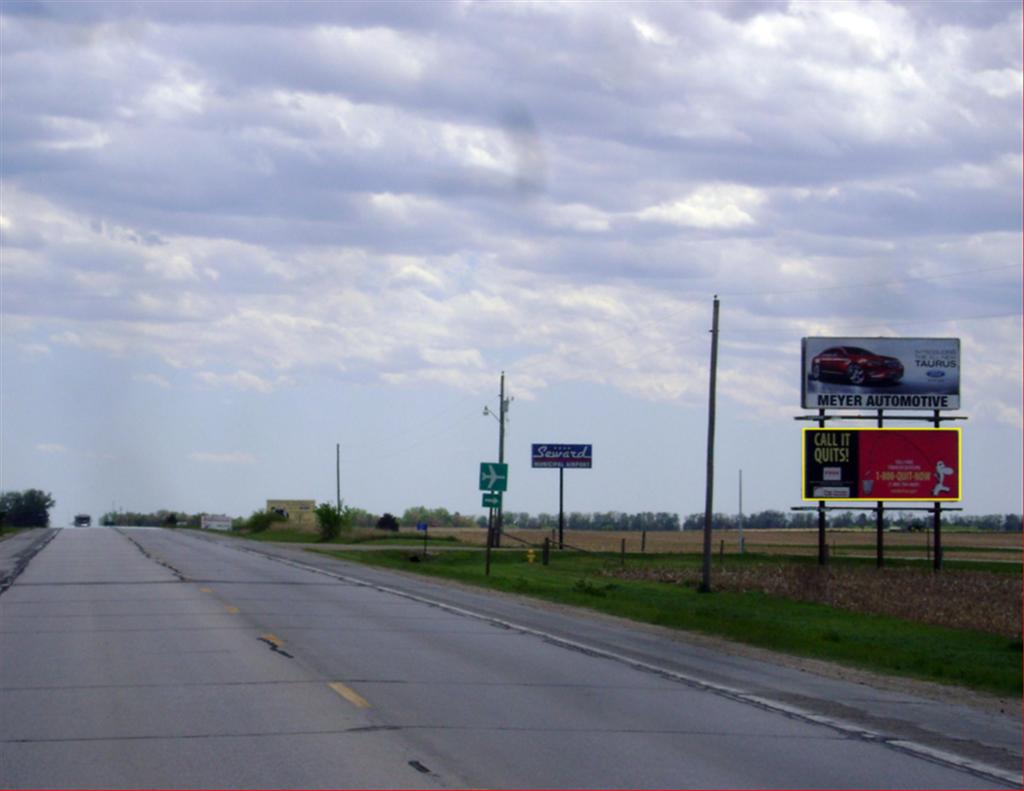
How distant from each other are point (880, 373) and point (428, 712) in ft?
135

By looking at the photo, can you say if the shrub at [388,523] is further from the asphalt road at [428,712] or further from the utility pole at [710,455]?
the asphalt road at [428,712]

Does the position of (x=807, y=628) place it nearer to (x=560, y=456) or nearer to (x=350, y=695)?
(x=350, y=695)

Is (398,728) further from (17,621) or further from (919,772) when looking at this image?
(17,621)

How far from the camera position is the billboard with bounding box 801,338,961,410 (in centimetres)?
4947

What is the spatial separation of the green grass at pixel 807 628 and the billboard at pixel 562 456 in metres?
30.1

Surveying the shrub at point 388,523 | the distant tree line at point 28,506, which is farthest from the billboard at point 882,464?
the distant tree line at point 28,506

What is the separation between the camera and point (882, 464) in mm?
48375

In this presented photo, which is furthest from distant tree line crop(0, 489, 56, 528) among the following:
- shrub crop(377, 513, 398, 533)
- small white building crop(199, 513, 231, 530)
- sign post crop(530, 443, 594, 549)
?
→ sign post crop(530, 443, 594, 549)

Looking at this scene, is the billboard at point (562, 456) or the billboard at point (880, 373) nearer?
the billboard at point (880, 373)

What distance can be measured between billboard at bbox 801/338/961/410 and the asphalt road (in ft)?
97.1

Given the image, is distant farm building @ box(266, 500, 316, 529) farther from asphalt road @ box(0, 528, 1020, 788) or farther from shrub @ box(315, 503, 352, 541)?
asphalt road @ box(0, 528, 1020, 788)

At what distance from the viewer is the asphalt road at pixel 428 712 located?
31.4 feet

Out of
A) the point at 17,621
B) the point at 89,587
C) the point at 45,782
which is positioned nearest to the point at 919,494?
the point at 89,587

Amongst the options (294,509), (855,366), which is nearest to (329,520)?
(855,366)
